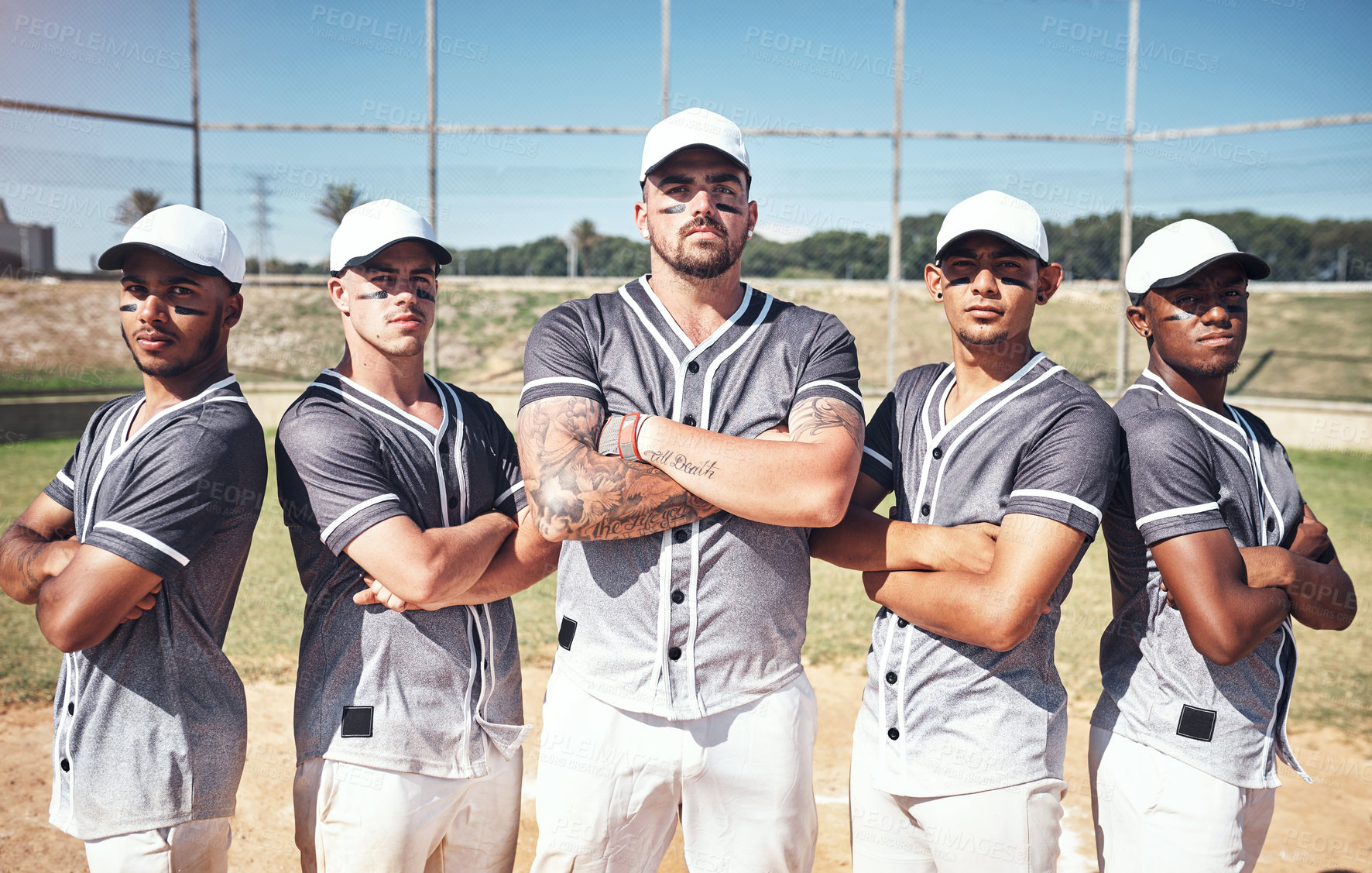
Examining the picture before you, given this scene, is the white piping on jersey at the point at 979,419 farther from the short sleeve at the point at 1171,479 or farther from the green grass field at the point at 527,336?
the green grass field at the point at 527,336

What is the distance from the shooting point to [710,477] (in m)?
2.48

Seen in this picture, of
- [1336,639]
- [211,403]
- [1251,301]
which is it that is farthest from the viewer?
[1251,301]

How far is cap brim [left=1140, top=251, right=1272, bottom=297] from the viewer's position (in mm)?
2668

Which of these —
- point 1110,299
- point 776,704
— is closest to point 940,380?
point 776,704

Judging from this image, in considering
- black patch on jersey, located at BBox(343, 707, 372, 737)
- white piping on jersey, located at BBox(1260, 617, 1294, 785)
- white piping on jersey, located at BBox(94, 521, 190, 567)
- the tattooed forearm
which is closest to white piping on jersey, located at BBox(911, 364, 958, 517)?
white piping on jersey, located at BBox(1260, 617, 1294, 785)

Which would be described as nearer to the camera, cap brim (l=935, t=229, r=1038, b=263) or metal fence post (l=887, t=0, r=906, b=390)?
cap brim (l=935, t=229, r=1038, b=263)

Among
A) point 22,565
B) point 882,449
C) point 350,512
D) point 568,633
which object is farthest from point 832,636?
point 22,565

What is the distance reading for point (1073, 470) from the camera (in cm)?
250

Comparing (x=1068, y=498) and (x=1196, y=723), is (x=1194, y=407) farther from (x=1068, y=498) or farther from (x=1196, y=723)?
(x=1196, y=723)

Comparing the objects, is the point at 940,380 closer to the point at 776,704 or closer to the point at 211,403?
the point at 776,704

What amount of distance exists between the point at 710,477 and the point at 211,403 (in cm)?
143

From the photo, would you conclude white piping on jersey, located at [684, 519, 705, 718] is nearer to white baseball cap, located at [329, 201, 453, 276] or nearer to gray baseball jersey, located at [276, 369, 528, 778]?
gray baseball jersey, located at [276, 369, 528, 778]

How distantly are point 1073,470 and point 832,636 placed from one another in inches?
182

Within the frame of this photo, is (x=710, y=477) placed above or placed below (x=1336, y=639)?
above
